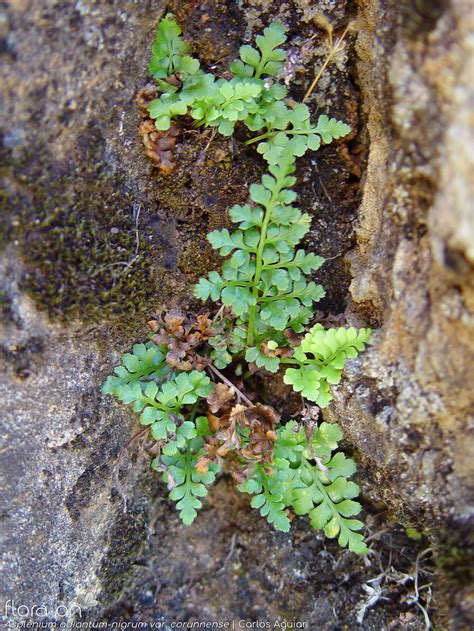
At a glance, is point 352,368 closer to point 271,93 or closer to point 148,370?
point 148,370

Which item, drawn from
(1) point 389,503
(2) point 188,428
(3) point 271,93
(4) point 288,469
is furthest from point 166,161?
(1) point 389,503

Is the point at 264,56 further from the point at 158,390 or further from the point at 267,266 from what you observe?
the point at 158,390

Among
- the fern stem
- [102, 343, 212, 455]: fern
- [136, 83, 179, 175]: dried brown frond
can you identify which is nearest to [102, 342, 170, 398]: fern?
[102, 343, 212, 455]: fern

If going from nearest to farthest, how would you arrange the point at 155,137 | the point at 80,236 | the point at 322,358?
the point at 80,236 → the point at 155,137 → the point at 322,358

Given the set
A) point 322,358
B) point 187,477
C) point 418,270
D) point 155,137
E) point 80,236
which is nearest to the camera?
point 418,270

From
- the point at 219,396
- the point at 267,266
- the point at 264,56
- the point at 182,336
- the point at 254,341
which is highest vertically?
the point at 264,56

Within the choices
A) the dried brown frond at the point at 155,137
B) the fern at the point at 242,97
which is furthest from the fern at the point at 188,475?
the fern at the point at 242,97

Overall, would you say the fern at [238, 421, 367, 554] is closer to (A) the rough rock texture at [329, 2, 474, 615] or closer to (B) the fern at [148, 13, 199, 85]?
(A) the rough rock texture at [329, 2, 474, 615]

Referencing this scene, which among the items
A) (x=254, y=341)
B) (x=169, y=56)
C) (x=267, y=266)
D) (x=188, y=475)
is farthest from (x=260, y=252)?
(x=188, y=475)
